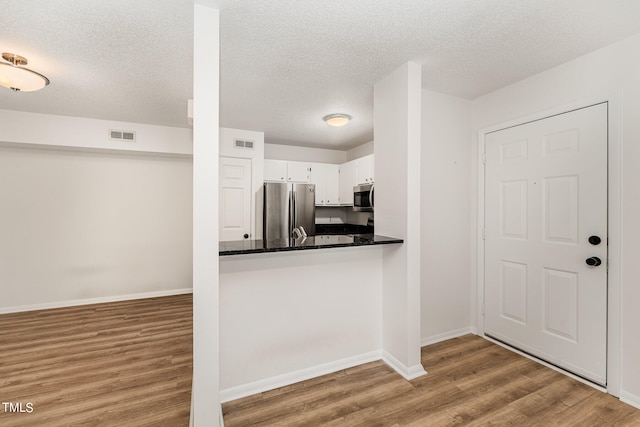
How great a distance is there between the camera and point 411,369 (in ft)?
7.20

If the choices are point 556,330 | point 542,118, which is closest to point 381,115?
point 542,118

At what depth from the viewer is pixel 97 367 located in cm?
A: 236

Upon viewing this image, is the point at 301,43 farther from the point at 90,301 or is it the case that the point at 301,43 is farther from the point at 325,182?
the point at 90,301

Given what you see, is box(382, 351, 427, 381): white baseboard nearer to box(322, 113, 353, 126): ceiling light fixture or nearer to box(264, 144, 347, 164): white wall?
box(322, 113, 353, 126): ceiling light fixture

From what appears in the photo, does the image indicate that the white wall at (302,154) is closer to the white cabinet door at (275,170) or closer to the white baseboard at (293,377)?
the white cabinet door at (275,170)

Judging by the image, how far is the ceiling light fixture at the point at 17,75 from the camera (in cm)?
213

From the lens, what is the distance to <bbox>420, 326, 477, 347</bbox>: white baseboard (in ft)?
8.89

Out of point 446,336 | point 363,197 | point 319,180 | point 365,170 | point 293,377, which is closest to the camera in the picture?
point 293,377

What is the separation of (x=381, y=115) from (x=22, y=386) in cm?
361

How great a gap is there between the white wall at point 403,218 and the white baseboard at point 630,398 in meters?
1.29

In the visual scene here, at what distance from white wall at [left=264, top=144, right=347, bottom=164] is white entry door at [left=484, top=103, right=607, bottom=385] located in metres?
3.09

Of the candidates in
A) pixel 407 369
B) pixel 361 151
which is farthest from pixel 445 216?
pixel 361 151

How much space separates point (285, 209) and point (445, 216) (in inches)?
89.7

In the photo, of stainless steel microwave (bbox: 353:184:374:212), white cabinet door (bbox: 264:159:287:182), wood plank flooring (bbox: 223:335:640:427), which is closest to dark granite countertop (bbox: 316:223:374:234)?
stainless steel microwave (bbox: 353:184:374:212)
